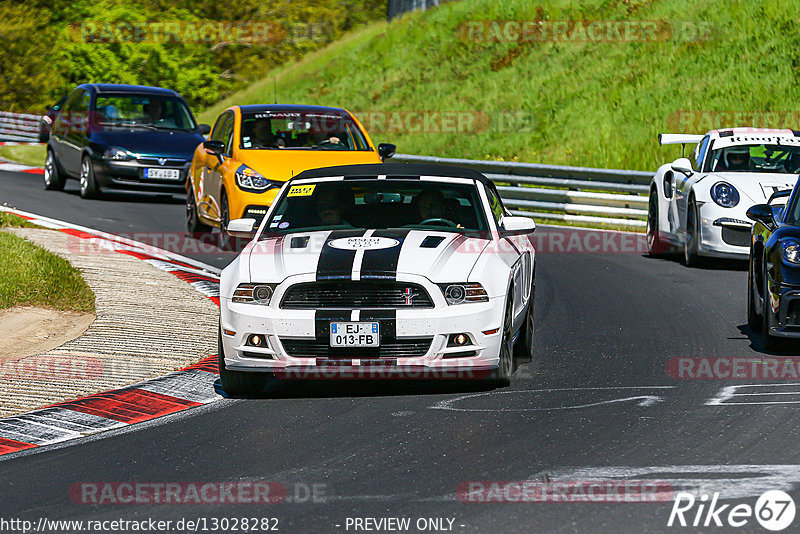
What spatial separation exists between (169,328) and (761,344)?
462cm

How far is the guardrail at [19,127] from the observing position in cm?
4259

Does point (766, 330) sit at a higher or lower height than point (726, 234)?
→ lower

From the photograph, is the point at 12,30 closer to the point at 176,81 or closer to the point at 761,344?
the point at 176,81

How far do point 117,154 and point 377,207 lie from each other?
11869mm

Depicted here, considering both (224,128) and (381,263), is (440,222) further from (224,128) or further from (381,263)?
(224,128)

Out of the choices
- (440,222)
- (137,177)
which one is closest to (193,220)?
(137,177)

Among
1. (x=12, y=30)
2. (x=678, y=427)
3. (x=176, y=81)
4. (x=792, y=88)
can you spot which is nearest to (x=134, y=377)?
(x=678, y=427)

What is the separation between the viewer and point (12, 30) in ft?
210

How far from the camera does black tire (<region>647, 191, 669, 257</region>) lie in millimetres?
16783

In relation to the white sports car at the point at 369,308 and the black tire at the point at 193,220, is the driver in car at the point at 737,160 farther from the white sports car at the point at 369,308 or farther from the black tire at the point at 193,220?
the white sports car at the point at 369,308

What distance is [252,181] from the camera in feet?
50.3

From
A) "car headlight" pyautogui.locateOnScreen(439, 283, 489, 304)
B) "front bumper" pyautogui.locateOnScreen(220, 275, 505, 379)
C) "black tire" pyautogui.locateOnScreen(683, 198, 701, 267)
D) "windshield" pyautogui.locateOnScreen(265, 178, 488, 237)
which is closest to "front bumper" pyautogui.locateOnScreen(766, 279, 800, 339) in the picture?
"windshield" pyautogui.locateOnScreen(265, 178, 488, 237)

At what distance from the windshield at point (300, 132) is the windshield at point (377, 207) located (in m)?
6.51

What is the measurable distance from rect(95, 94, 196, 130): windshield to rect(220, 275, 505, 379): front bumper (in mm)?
13788
